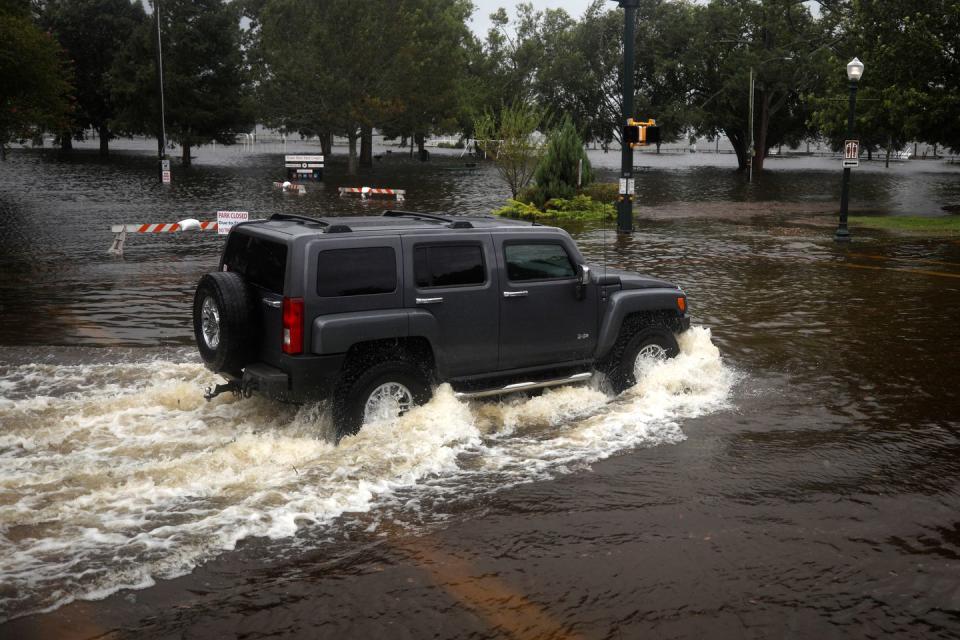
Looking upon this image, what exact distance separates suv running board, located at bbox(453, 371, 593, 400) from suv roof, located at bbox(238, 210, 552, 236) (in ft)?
4.61

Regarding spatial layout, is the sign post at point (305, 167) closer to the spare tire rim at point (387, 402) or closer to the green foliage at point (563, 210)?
the green foliage at point (563, 210)

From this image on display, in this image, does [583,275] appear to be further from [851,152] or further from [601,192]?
[601,192]

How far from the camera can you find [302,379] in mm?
7469

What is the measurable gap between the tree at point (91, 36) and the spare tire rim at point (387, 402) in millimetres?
68107

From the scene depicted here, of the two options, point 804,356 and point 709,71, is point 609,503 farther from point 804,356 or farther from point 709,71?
point 709,71

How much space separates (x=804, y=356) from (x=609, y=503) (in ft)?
17.4

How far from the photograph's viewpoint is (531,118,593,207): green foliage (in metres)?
30.1

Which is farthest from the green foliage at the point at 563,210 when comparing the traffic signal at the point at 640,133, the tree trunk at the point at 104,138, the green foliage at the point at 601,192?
the tree trunk at the point at 104,138

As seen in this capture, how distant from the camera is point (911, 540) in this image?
6.31 meters

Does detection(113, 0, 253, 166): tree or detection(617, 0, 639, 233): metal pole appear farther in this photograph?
detection(113, 0, 253, 166): tree

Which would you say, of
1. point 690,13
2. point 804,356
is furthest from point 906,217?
point 690,13

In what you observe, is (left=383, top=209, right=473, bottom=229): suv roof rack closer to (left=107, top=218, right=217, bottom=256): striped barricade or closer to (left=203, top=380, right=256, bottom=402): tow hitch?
(left=203, top=380, right=256, bottom=402): tow hitch

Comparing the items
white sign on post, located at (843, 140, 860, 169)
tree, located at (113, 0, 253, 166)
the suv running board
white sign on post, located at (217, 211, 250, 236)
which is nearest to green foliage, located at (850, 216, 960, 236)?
white sign on post, located at (843, 140, 860, 169)

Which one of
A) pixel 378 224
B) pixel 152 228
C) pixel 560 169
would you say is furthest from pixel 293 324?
pixel 560 169
